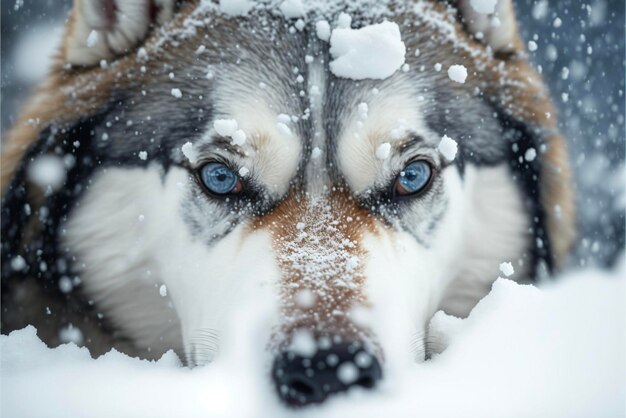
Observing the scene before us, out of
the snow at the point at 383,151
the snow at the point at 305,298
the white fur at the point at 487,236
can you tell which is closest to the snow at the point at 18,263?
the snow at the point at 305,298

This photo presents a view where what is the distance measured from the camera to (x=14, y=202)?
2369 millimetres

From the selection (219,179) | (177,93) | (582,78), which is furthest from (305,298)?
(582,78)

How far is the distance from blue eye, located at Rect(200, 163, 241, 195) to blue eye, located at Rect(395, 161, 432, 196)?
1.58 feet

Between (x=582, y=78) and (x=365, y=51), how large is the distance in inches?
68.5

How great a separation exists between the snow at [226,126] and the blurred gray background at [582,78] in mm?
1173

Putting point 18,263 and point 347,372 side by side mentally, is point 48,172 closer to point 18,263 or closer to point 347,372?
point 18,263

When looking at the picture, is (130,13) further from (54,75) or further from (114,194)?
(114,194)

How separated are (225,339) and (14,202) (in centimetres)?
109

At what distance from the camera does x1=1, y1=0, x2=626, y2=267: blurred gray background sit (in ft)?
9.23

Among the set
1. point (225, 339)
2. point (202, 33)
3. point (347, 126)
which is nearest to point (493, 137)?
point (347, 126)

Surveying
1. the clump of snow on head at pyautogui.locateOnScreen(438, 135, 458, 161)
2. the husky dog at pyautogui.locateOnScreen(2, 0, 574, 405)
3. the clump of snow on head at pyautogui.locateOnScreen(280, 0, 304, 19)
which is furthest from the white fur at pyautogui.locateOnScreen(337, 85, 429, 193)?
the clump of snow on head at pyautogui.locateOnScreen(280, 0, 304, 19)

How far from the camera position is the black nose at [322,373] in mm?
1502

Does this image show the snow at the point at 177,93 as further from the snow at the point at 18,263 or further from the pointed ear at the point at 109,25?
the snow at the point at 18,263

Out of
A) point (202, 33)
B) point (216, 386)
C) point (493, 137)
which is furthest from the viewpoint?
point (493, 137)
